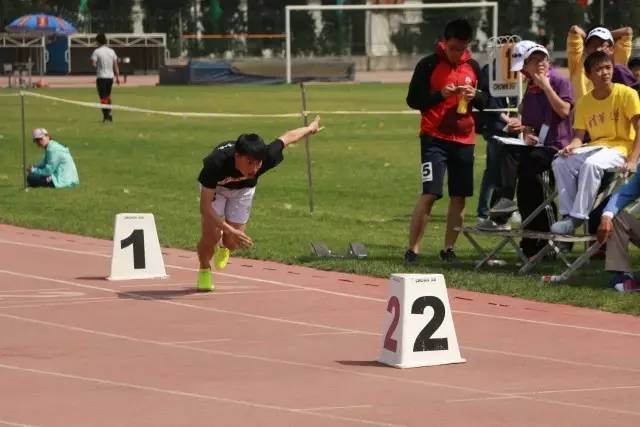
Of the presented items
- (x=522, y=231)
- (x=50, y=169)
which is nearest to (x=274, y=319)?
(x=522, y=231)

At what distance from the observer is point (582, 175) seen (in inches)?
512

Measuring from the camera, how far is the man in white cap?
549 inches

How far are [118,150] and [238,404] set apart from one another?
20.5m

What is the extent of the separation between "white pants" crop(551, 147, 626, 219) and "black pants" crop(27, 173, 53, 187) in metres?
9.99

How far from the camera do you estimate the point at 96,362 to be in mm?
9883

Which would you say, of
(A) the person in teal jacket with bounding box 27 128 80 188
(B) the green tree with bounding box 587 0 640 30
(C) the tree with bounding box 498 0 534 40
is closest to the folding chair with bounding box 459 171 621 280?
(A) the person in teal jacket with bounding box 27 128 80 188

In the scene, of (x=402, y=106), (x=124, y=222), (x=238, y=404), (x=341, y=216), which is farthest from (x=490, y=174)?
(x=402, y=106)

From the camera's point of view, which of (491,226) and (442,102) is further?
(442,102)

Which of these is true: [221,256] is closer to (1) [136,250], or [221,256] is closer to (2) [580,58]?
(1) [136,250]

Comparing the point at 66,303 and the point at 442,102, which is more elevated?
the point at 442,102

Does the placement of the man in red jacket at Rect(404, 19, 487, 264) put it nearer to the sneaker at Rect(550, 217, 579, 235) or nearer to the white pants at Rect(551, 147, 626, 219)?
the white pants at Rect(551, 147, 626, 219)

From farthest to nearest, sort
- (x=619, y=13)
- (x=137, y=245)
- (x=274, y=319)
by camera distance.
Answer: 1. (x=619, y=13)
2. (x=137, y=245)
3. (x=274, y=319)

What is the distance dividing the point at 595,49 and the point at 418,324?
500 centimetres

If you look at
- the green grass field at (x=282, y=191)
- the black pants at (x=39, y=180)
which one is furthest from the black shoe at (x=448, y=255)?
the black pants at (x=39, y=180)
